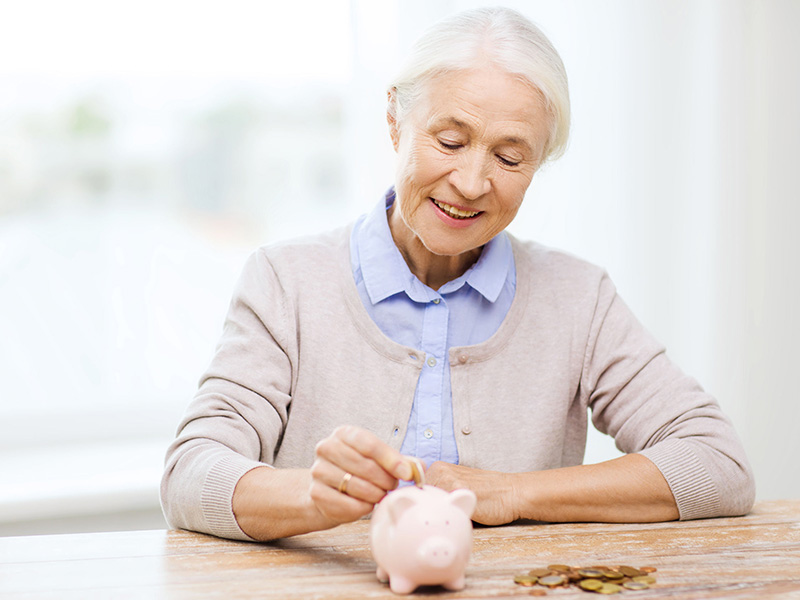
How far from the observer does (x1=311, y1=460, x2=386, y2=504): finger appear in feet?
3.37

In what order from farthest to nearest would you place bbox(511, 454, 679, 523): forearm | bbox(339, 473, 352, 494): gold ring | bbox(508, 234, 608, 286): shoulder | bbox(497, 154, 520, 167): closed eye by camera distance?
bbox(508, 234, 608, 286): shoulder < bbox(497, 154, 520, 167): closed eye < bbox(511, 454, 679, 523): forearm < bbox(339, 473, 352, 494): gold ring

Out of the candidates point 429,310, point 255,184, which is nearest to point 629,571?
point 429,310

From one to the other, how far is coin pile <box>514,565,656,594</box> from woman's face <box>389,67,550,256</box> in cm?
64

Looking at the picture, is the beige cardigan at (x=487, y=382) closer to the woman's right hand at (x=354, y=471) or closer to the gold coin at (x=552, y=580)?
the woman's right hand at (x=354, y=471)

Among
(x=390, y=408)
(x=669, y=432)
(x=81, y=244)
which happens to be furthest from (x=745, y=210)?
(x=81, y=244)

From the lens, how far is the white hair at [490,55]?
4.62ft

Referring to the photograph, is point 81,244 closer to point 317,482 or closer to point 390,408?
point 390,408

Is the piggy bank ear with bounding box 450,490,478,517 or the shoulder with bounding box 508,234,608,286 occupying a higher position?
the shoulder with bounding box 508,234,608,286

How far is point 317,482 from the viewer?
106cm

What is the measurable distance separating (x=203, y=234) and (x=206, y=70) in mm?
511

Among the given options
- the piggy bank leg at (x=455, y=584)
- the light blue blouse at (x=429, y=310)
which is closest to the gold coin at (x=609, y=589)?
the piggy bank leg at (x=455, y=584)

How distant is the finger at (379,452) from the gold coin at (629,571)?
0.99 feet

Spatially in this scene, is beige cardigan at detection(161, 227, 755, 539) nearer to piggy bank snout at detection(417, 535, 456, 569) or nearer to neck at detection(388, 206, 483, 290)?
neck at detection(388, 206, 483, 290)

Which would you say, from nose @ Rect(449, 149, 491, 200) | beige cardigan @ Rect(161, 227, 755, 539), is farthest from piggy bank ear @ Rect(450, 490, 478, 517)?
nose @ Rect(449, 149, 491, 200)
